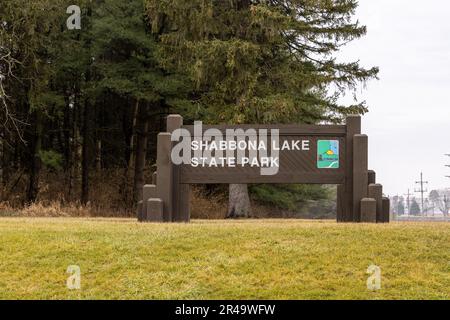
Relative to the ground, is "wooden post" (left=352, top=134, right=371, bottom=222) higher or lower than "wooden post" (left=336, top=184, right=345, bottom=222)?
higher

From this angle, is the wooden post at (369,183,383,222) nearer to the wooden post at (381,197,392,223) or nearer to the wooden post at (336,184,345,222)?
the wooden post at (381,197,392,223)

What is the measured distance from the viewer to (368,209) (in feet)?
50.0

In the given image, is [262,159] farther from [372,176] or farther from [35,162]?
[35,162]

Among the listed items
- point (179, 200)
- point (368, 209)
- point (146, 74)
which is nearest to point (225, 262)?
point (179, 200)

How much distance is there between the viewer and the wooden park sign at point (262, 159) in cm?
1570

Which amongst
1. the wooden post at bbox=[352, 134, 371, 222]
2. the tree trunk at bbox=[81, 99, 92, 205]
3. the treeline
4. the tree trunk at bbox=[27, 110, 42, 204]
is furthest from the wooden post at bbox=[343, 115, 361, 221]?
the tree trunk at bbox=[27, 110, 42, 204]

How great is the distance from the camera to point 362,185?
51.3ft

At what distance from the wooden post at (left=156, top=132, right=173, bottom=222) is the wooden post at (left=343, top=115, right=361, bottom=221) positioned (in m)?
4.11

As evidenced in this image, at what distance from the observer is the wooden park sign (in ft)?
51.5

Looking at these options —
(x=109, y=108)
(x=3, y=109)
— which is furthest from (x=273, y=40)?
(x=109, y=108)

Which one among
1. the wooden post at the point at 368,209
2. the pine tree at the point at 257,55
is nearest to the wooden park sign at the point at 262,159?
the wooden post at the point at 368,209

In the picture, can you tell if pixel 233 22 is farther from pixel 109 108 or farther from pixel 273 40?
pixel 109 108

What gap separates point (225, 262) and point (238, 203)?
46.8 feet
